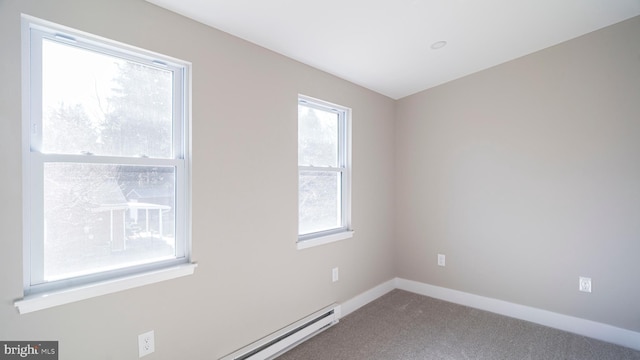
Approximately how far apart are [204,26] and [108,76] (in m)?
0.66

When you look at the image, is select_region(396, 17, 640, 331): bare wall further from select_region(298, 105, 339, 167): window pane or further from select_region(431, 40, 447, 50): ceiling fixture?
select_region(298, 105, 339, 167): window pane

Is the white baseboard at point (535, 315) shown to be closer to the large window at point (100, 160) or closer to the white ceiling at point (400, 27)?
the white ceiling at point (400, 27)

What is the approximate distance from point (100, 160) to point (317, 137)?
5.75 ft

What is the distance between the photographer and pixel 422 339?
2.55 m

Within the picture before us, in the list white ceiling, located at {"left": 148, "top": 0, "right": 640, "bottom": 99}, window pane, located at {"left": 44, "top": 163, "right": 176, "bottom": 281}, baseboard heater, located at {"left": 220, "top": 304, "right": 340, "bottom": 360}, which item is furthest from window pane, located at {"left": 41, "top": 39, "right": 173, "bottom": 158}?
baseboard heater, located at {"left": 220, "top": 304, "right": 340, "bottom": 360}

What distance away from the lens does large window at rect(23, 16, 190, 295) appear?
1.38 meters

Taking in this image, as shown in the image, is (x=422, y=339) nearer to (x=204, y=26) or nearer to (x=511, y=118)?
(x=511, y=118)

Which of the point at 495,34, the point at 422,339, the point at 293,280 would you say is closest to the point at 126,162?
the point at 293,280

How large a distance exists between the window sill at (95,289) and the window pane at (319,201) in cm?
113

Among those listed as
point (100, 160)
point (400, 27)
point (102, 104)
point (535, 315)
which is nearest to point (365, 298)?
point (535, 315)

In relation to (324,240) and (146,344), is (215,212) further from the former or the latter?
(324,240)

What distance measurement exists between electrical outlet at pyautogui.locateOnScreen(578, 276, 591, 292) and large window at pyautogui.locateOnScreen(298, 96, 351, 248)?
2.11 meters

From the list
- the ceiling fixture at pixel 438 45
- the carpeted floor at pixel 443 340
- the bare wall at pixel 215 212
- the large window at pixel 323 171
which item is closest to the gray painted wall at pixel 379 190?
the bare wall at pixel 215 212

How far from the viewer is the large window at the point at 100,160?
1384 mm
